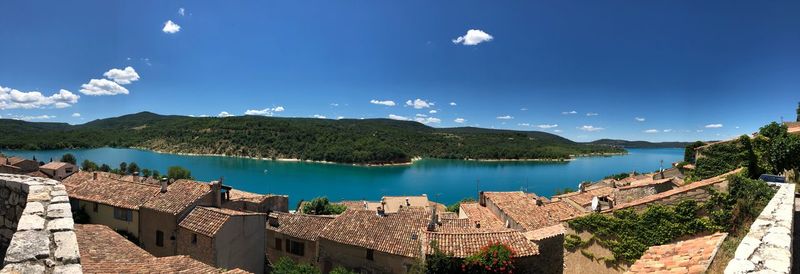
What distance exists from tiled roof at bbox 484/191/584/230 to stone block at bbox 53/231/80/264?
21.1 m

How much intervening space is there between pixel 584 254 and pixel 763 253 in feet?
31.7

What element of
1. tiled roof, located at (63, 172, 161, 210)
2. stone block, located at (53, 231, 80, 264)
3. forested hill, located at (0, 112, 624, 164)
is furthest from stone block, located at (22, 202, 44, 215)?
forested hill, located at (0, 112, 624, 164)

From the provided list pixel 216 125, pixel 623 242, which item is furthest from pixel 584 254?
pixel 216 125

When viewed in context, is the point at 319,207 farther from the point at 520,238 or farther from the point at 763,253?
the point at 763,253

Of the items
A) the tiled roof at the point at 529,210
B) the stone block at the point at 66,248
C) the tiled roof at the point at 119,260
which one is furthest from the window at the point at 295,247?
the stone block at the point at 66,248

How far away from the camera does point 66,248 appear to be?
351 centimetres

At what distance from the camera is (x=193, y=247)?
751 inches

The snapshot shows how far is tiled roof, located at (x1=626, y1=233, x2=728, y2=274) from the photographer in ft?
21.8

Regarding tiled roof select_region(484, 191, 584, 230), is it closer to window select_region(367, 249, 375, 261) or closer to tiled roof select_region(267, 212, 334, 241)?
window select_region(367, 249, 375, 261)

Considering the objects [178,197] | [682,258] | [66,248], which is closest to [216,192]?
[178,197]

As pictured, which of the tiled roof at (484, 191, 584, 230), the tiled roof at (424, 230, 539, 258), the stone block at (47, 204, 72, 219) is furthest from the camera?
the tiled roof at (484, 191, 584, 230)

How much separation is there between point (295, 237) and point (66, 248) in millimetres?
20083

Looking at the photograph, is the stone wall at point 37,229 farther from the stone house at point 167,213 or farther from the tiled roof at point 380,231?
the stone house at point 167,213

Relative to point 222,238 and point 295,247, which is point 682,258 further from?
point 295,247
